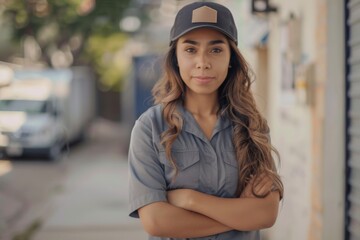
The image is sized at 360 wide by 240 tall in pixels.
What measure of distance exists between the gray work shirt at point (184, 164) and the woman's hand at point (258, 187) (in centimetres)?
5

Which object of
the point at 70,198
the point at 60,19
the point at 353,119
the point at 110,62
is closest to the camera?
the point at 353,119

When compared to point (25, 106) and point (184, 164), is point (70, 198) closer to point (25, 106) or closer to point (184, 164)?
point (25, 106)

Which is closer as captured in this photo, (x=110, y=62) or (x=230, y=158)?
(x=230, y=158)

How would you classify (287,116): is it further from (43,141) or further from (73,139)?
(73,139)

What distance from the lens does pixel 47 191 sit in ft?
37.2

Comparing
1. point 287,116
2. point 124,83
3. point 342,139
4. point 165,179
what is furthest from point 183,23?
point 124,83

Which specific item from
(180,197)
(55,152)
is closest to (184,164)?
(180,197)

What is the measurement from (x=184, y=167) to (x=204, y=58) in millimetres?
394

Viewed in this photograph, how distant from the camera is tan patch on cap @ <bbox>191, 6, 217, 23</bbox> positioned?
2.03 metres

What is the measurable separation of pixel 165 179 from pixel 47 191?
969cm

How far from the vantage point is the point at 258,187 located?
2.07 m

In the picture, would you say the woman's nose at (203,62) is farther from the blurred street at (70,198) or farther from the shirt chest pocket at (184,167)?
the blurred street at (70,198)

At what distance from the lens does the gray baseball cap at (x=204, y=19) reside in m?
2.03

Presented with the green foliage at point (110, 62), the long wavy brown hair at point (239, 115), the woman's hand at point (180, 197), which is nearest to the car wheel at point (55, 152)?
the green foliage at point (110, 62)
